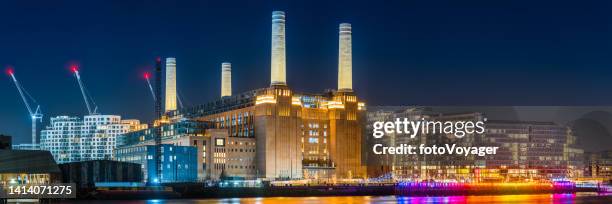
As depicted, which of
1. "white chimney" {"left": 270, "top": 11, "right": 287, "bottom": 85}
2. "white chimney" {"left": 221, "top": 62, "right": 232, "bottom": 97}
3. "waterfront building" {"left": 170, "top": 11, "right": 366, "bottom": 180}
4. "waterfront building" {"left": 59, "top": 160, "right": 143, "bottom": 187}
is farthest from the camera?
"white chimney" {"left": 221, "top": 62, "right": 232, "bottom": 97}

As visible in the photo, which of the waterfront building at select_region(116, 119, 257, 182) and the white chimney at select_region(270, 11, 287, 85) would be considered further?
the white chimney at select_region(270, 11, 287, 85)

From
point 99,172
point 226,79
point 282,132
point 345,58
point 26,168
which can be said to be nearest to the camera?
point 26,168

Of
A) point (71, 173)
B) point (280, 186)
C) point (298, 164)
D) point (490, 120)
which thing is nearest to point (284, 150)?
point (298, 164)

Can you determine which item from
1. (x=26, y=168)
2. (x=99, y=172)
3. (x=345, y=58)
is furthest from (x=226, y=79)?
(x=26, y=168)

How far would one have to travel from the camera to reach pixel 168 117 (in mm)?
195500

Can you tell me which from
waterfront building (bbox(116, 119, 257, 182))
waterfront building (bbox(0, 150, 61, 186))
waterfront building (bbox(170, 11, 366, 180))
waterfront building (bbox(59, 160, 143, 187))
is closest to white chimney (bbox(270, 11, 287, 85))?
waterfront building (bbox(170, 11, 366, 180))

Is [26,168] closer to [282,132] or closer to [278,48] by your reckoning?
[282,132]

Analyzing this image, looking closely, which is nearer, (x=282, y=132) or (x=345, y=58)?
(x=282, y=132)

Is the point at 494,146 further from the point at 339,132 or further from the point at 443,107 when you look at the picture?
the point at 339,132

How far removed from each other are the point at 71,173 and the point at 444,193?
53021mm

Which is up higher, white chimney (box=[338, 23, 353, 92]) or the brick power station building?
white chimney (box=[338, 23, 353, 92])

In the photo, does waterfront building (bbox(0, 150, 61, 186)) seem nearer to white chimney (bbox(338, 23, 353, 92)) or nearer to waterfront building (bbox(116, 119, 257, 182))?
waterfront building (bbox(116, 119, 257, 182))

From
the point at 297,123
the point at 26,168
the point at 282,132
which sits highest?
the point at 297,123

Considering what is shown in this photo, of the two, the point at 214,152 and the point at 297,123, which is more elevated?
the point at 297,123
